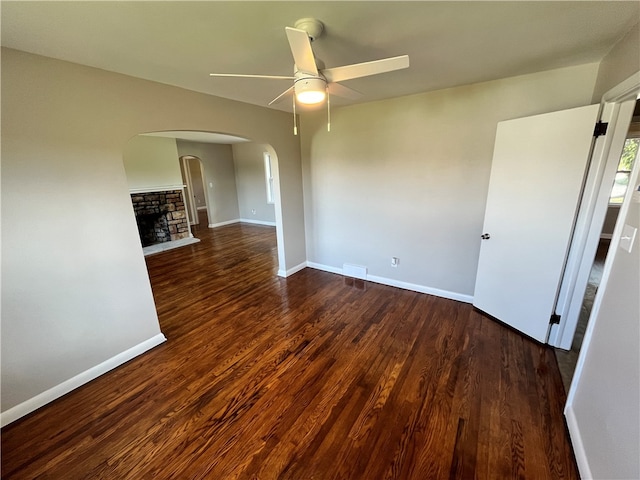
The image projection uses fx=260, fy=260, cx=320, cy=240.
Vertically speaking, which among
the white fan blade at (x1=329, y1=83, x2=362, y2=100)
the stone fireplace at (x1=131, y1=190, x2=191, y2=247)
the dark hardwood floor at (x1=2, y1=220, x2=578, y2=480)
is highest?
the white fan blade at (x1=329, y1=83, x2=362, y2=100)

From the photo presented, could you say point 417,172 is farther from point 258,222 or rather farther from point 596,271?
point 258,222

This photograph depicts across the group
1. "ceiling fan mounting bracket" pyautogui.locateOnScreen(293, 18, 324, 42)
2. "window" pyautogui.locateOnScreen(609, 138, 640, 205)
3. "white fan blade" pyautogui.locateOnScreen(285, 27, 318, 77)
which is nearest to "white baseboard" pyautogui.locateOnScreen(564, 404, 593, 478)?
"white fan blade" pyautogui.locateOnScreen(285, 27, 318, 77)

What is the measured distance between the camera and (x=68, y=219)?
1.91 meters

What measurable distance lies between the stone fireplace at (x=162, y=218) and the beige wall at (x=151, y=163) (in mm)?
278

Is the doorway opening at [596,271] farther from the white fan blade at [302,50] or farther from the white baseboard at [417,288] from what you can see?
the white fan blade at [302,50]

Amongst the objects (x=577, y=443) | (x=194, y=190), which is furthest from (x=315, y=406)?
(x=194, y=190)

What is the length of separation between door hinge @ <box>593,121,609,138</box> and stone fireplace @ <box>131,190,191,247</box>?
22.1ft

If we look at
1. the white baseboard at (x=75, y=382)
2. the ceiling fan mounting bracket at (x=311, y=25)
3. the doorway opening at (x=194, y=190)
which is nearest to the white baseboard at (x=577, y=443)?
the ceiling fan mounting bracket at (x=311, y=25)

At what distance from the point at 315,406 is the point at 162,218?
225 inches

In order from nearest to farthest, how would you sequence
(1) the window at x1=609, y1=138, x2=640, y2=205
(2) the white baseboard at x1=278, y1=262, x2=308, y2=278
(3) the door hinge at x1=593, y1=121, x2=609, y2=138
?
(3) the door hinge at x1=593, y1=121, x2=609, y2=138
(2) the white baseboard at x1=278, y1=262, x2=308, y2=278
(1) the window at x1=609, y1=138, x2=640, y2=205

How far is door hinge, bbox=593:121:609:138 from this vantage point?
1912 millimetres

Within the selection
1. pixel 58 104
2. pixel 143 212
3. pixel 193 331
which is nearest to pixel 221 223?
pixel 143 212

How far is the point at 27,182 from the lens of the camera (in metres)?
1.71

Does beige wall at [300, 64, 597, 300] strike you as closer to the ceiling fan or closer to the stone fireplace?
the ceiling fan
